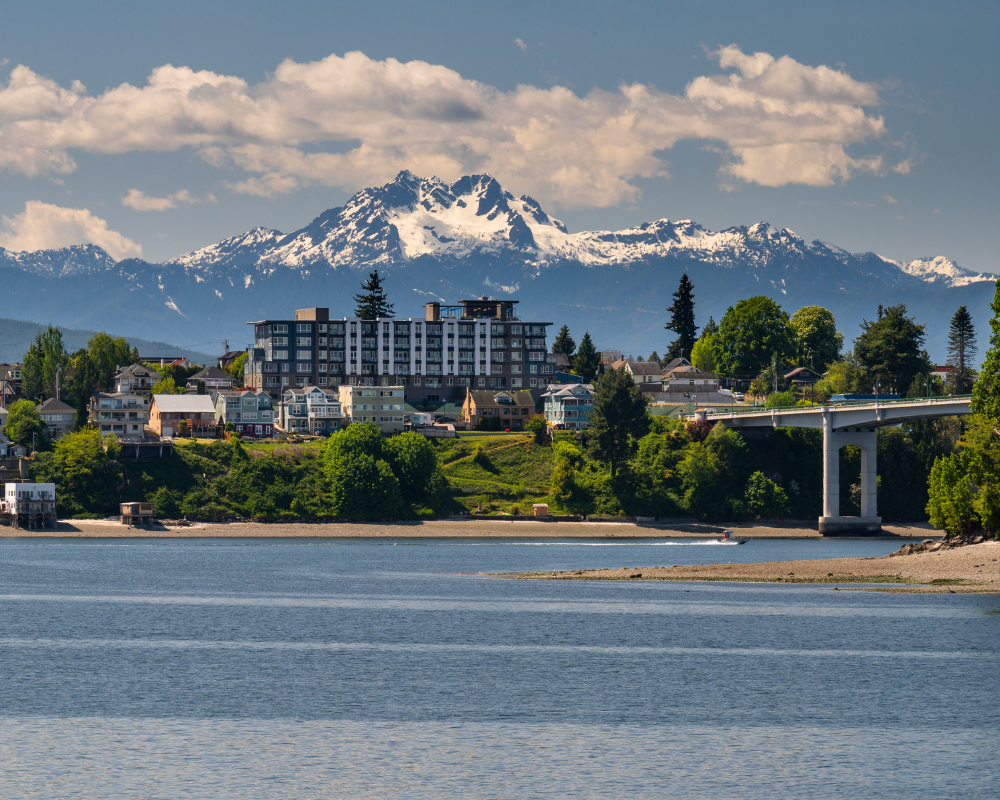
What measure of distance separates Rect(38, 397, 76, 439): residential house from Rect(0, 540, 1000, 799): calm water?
255ft

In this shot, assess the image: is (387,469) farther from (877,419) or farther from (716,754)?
(716,754)

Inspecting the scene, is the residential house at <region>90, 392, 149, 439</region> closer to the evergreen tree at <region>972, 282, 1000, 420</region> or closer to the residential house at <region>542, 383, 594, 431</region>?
the residential house at <region>542, 383, 594, 431</region>

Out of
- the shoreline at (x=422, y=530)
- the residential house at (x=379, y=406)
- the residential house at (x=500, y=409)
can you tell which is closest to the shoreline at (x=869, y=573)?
the shoreline at (x=422, y=530)

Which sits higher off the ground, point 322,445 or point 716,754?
point 322,445

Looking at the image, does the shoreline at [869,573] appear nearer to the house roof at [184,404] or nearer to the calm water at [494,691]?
the calm water at [494,691]

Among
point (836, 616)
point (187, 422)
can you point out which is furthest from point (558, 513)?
point (836, 616)

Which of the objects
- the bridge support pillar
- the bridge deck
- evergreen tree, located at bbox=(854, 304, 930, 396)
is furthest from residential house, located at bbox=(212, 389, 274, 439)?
evergreen tree, located at bbox=(854, 304, 930, 396)

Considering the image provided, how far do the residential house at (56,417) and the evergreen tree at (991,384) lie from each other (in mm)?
117152

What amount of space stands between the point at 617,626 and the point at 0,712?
34155 mm

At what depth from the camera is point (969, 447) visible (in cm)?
9962

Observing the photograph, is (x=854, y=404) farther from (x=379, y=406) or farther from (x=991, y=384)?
(x=379, y=406)

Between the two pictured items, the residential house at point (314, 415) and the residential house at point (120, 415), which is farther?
the residential house at point (314, 415)

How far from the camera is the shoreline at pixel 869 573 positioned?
86.2m

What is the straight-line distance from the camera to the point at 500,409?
19625 cm
